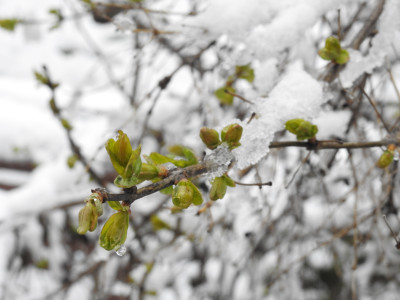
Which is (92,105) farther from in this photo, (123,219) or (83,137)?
(123,219)

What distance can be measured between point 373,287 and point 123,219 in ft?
8.44

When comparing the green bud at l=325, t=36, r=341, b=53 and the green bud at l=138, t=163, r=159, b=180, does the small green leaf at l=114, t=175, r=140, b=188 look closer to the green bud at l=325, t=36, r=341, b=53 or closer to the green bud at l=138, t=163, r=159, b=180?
the green bud at l=138, t=163, r=159, b=180

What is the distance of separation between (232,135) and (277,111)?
0.17 m

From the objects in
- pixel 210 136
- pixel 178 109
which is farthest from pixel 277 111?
pixel 178 109

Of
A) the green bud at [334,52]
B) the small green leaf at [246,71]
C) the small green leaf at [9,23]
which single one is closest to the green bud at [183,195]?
the green bud at [334,52]

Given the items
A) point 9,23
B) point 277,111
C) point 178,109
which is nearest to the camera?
point 277,111

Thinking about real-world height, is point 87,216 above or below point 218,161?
below

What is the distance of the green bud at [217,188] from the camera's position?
0.61 metres

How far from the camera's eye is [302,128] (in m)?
0.65

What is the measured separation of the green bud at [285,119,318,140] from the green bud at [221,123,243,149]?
4.6 inches

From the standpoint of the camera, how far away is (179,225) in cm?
157

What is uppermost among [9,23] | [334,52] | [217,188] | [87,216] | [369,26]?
[9,23]

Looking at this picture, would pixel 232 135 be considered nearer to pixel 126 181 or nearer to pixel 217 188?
pixel 217 188

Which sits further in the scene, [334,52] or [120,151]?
[334,52]
